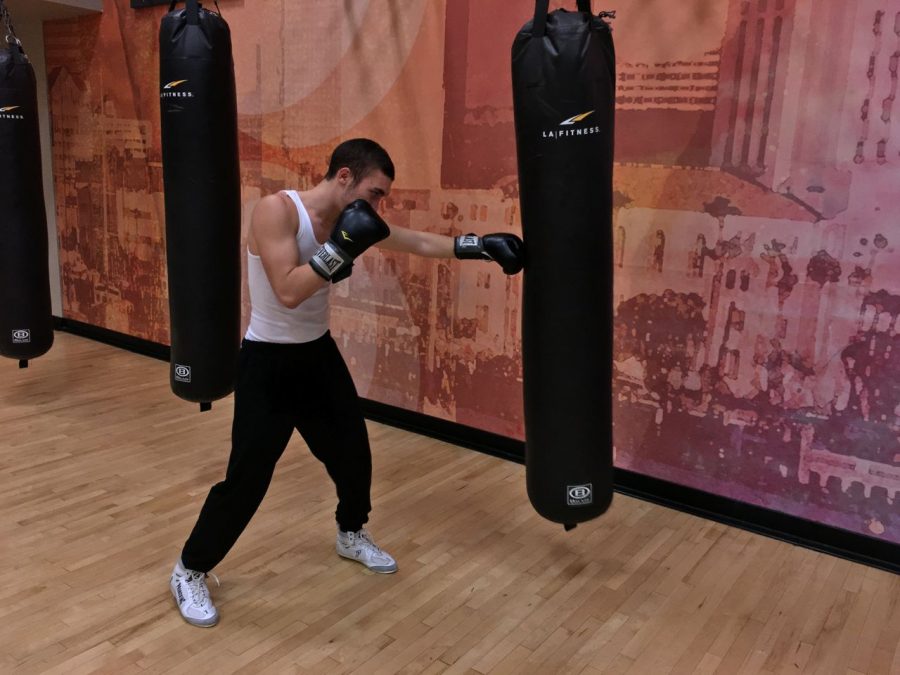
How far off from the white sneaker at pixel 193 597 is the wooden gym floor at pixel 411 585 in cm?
3

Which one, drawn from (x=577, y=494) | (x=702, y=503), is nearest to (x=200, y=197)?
(x=577, y=494)

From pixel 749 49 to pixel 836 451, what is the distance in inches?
49.8

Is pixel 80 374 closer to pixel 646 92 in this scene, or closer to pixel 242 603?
pixel 242 603

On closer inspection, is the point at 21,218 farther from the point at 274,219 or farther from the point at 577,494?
the point at 577,494

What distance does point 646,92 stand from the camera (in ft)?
8.29

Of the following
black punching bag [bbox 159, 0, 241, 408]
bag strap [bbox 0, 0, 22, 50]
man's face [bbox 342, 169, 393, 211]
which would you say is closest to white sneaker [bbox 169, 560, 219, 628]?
black punching bag [bbox 159, 0, 241, 408]

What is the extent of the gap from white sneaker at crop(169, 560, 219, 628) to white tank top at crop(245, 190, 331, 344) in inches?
25.1

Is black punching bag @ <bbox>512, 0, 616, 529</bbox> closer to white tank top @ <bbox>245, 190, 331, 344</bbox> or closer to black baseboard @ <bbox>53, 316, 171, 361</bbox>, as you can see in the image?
white tank top @ <bbox>245, 190, 331, 344</bbox>

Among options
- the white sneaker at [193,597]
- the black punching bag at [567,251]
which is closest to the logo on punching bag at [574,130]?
the black punching bag at [567,251]

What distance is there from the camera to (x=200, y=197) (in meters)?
2.34

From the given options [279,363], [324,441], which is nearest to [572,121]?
[279,363]

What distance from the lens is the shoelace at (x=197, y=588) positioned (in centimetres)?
192

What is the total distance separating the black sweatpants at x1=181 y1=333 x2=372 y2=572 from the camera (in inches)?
73.3

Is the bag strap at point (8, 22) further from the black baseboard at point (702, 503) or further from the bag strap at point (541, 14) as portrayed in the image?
the bag strap at point (541, 14)
